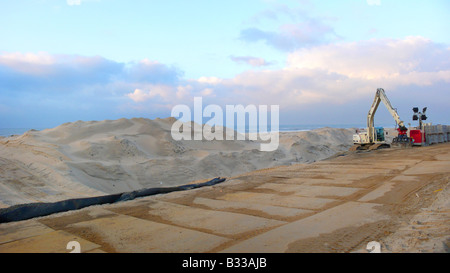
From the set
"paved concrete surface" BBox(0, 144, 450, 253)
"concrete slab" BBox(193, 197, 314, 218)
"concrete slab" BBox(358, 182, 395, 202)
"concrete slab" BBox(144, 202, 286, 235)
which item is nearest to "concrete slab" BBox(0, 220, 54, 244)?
"paved concrete surface" BBox(0, 144, 450, 253)

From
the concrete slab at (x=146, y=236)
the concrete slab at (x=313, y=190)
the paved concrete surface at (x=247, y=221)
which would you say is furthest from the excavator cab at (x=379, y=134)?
the concrete slab at (x=146, y=236)

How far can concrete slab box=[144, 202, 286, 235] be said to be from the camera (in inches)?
175

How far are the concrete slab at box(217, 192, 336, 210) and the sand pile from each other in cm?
608

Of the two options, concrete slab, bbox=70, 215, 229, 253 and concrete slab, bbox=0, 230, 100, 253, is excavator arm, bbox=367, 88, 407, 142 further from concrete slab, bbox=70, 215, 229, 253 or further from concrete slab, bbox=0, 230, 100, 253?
concrete slab, bbox=0, 230, 100, 253

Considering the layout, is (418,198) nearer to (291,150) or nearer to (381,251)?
(381,251)

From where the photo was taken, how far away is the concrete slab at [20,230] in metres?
4.37

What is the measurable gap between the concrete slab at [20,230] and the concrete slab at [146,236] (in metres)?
0.47

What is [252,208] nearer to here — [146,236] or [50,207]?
[146,236]

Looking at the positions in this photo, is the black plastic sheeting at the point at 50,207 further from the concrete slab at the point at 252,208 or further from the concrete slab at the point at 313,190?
the concrete slab at the point at 313,190

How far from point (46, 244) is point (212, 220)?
2375 millimetres

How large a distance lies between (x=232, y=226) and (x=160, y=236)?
3.53 feet

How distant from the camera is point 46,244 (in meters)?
4.03

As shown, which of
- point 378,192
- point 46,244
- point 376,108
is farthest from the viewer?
point 376,108

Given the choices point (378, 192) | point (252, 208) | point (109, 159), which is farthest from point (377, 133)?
point (252, 208)
